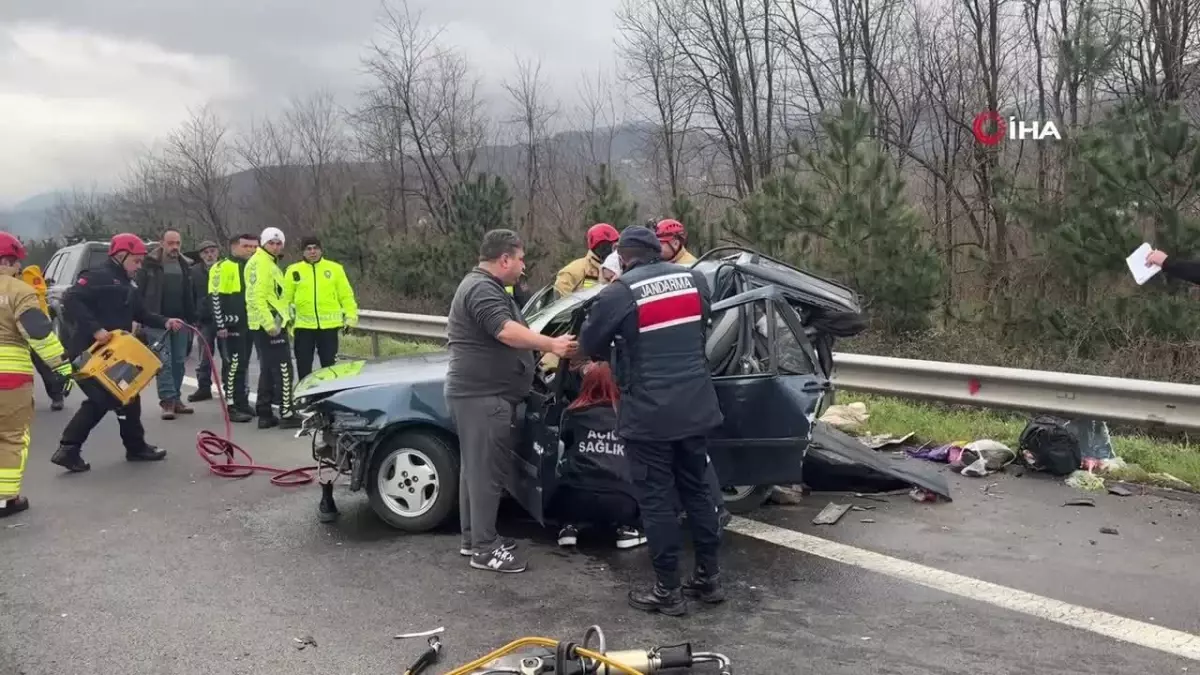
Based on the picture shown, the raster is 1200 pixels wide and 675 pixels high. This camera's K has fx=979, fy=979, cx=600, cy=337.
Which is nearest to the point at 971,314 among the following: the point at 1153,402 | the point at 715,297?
the point at 1153,402

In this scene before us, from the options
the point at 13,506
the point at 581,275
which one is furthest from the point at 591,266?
the point at 13,506

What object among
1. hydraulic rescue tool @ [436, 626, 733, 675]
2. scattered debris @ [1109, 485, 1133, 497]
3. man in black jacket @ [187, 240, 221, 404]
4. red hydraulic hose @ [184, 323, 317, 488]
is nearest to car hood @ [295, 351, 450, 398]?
red hydraulic hose @ [184, 323, 317, 488]

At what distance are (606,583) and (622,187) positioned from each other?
37.4ft

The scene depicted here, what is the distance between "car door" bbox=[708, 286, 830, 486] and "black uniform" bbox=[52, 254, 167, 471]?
4.86m

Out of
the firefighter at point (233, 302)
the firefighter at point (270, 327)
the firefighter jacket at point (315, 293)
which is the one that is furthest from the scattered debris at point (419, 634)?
the firefighter at point (233, 302)

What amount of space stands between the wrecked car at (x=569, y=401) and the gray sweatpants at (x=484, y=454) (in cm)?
13

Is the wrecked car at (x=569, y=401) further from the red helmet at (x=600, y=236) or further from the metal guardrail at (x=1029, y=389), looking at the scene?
the metal guardrail at (x=1029, y=389)

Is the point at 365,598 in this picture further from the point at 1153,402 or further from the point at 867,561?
the point at 1153,402

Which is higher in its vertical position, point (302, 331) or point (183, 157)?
point (183, 157)

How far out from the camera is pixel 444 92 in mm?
27531

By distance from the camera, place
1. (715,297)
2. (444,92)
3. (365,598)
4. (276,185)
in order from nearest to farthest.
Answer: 1. (365,598)
2. (715,297)
3. (444,92)
4. (276,185)

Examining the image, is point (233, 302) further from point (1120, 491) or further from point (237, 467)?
point (1120, 491)

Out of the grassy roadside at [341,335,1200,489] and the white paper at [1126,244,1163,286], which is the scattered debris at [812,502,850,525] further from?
the white paper at [1126,244,1163,286]

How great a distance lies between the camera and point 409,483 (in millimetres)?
5422
